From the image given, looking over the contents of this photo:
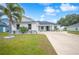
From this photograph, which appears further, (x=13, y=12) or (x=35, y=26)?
(x=35, y=26)

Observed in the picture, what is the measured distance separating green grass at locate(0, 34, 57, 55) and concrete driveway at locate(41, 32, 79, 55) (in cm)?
9

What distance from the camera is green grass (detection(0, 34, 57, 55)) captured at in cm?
409

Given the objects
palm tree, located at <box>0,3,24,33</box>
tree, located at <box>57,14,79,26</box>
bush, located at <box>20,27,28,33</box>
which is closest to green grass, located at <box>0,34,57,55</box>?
bush, located at <box>20,27,28,33</box>

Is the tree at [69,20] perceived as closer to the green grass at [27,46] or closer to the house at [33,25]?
the house at [33,25]

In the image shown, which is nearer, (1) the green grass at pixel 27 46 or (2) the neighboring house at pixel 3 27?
(1) the green grass at pixel 27 46

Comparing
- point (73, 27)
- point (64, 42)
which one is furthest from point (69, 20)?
point (64, 42)

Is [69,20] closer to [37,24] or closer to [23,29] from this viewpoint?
[37,24]

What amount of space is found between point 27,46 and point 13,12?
666 millimetres

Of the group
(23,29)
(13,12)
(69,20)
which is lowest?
(23,29)

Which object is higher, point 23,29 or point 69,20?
point 69,20

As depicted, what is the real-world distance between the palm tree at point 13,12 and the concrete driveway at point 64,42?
606mm

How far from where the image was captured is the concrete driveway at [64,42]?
406cm

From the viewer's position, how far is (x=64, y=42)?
418cm

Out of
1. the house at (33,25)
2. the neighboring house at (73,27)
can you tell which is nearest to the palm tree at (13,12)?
the house at (33,25)
